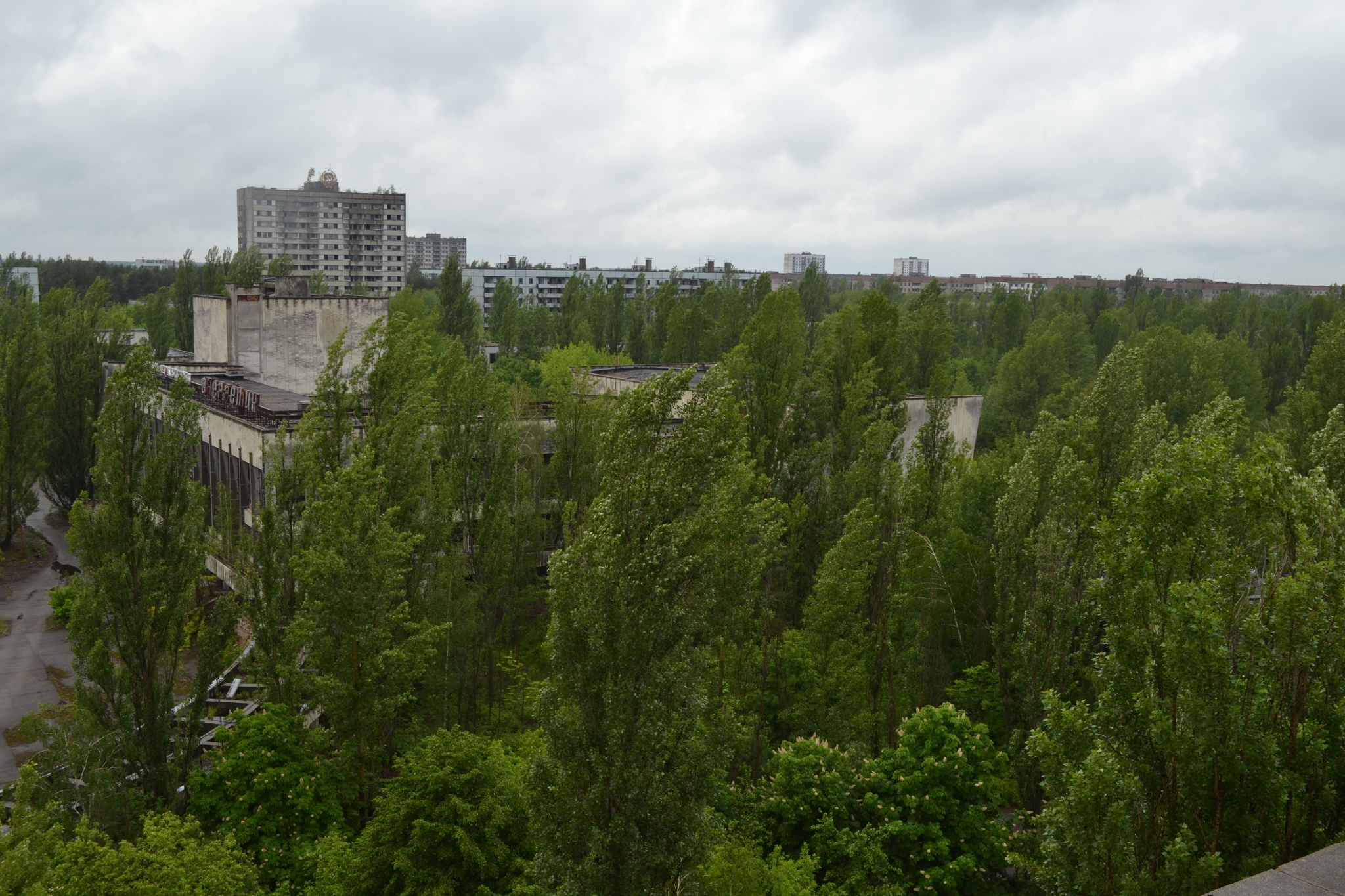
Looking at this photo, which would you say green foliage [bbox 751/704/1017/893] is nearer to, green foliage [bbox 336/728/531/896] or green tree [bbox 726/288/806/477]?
green foliage [bbox 336/728/531/896]

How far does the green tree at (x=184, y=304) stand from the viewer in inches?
2990

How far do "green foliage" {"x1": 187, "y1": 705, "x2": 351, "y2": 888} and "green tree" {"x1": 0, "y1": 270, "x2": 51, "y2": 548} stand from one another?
106ft

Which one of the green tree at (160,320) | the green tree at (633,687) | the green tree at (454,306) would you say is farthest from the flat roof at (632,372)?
the green tree at (160,320)

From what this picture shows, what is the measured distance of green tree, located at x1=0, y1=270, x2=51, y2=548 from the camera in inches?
1716

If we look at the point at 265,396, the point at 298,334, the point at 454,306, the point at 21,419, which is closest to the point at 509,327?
the point at 454,306

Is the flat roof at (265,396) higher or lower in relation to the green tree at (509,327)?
lower

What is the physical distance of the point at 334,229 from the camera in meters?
139

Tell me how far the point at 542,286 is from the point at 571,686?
130 m

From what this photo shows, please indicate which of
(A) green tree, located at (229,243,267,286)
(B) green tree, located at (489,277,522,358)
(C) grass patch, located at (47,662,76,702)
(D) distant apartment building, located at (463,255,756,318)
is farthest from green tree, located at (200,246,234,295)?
(D) distant apartment building, located at (463,255,756,318)

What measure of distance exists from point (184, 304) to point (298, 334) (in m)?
43.2

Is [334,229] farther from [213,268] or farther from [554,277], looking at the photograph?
[213,268]

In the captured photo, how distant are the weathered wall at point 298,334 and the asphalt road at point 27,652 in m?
12.1

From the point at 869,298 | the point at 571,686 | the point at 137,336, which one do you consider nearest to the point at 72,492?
the point at 137,336

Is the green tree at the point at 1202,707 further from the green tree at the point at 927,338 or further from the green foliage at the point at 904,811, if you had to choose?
the green tree at the point at 927,338
